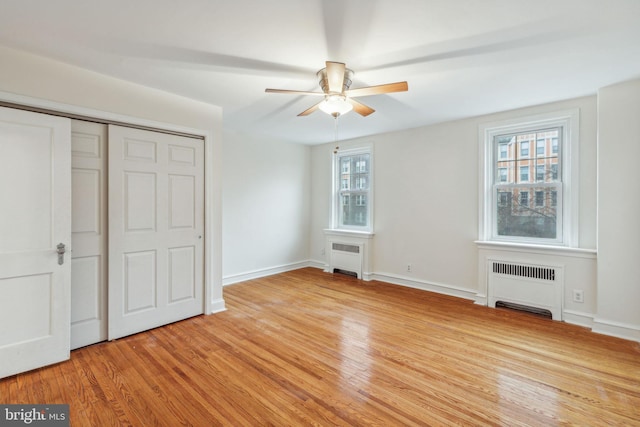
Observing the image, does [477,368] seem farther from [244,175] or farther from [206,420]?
[244,175]

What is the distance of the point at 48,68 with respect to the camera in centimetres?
253

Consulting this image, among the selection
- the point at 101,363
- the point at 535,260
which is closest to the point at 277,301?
the point at 101,363

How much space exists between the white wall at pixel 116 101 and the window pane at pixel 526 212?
367cm

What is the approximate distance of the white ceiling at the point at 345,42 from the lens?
1865 millimetres

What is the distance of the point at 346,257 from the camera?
5.52 meters

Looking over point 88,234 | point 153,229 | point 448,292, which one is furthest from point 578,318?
point 88,234

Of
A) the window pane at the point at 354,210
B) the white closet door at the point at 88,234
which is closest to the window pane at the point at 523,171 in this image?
the window pane at the point at 354,210

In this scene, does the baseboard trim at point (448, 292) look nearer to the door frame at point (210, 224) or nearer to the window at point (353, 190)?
the door frame at point (210, 224)

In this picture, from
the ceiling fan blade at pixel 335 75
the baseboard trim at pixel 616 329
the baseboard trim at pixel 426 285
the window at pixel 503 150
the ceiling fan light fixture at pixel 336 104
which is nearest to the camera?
the ceiling fan blade at pixel 335 75

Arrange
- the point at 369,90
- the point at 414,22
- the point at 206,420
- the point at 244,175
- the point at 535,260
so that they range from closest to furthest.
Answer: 1. the point at 206,420
2. the point at 414,22
3. the point at 369,90
4. the point at 535,260
5. the point at 244,175

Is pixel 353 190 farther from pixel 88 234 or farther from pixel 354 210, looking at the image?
pixel 88 234

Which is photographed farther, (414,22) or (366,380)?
(366,380)

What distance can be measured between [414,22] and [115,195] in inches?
116

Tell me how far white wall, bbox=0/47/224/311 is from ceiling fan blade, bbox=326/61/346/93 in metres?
1.82
